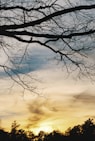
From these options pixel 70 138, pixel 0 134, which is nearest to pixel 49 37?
pixel 0 134

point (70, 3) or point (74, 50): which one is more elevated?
point (70, 3)

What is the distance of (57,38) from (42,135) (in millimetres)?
119214

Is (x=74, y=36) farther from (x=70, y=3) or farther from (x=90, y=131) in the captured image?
(x=90, y=131)

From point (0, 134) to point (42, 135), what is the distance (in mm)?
33537

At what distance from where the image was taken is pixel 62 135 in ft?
391

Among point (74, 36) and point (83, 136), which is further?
point (83, 136)

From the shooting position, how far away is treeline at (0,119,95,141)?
366ft

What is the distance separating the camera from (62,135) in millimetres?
119250

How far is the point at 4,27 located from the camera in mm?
12906

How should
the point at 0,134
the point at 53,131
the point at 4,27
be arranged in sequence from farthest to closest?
1. the point at 53,131
2. the point at 0,134
3. the point at 4,27

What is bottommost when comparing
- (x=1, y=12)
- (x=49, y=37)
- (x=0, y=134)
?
(x=49, y=37)

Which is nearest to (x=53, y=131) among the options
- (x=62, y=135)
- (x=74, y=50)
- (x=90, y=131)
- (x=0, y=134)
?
(x=62, y=135)

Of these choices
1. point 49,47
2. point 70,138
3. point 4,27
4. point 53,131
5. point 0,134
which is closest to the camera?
point 4,27

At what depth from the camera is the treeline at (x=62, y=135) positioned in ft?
366
